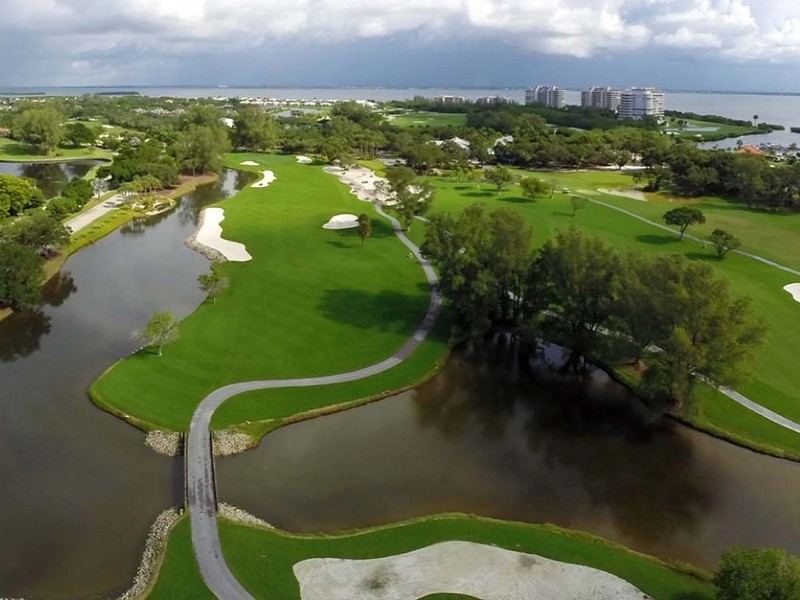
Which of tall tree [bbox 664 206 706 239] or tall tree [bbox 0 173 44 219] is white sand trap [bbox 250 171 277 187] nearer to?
tall tree [bbox 0 173 44 219]

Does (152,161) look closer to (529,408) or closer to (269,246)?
(269,246)

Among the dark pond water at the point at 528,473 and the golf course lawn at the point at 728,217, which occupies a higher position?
the golf course lawn at the point at 728,217

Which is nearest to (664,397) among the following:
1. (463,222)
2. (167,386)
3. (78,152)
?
(463,222)

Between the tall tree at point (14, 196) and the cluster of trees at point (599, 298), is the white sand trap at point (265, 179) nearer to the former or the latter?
the tall tree at point (14, 196)

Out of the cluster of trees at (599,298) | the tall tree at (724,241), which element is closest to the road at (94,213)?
the cluster of trees at (599,298)

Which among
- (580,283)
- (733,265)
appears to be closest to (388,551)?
(580,283)

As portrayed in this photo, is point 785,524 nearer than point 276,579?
No

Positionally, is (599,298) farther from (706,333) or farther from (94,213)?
(94,213)
